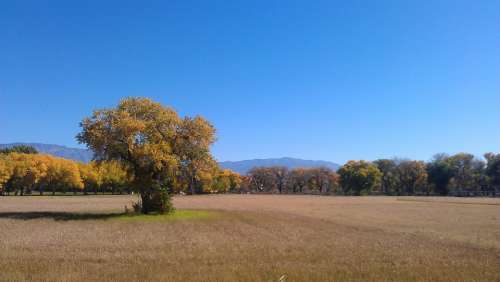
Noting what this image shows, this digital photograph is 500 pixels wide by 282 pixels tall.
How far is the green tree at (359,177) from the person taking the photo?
525 ft

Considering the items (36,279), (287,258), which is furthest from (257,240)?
(36,279)

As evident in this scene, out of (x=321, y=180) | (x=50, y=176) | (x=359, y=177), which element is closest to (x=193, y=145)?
(x=50, y=176)

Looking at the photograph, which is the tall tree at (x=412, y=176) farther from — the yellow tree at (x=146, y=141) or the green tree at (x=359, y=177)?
the yellow tree at (x=146, y=141)

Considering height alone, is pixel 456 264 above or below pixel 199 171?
below

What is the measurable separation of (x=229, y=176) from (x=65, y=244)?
548ft

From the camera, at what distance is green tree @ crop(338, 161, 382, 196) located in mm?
160000

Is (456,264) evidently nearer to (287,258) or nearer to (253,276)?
(287,258)

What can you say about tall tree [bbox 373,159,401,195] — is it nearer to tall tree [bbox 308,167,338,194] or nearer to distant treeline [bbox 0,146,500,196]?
distant treeline [bbox 0,146,500,196]

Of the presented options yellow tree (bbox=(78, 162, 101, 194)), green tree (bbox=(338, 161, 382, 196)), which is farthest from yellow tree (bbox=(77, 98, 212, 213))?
green tree (bbox=(338, 161, 382, 196))

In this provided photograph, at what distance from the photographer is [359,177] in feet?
524

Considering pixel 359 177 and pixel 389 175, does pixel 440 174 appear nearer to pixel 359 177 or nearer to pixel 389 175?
pixel 389 175

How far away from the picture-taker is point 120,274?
15.0 metres

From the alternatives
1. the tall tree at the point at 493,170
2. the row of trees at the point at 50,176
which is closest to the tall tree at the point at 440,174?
the tall tree at the point at 493,170

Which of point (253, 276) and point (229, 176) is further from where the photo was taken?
point (229, 176)
